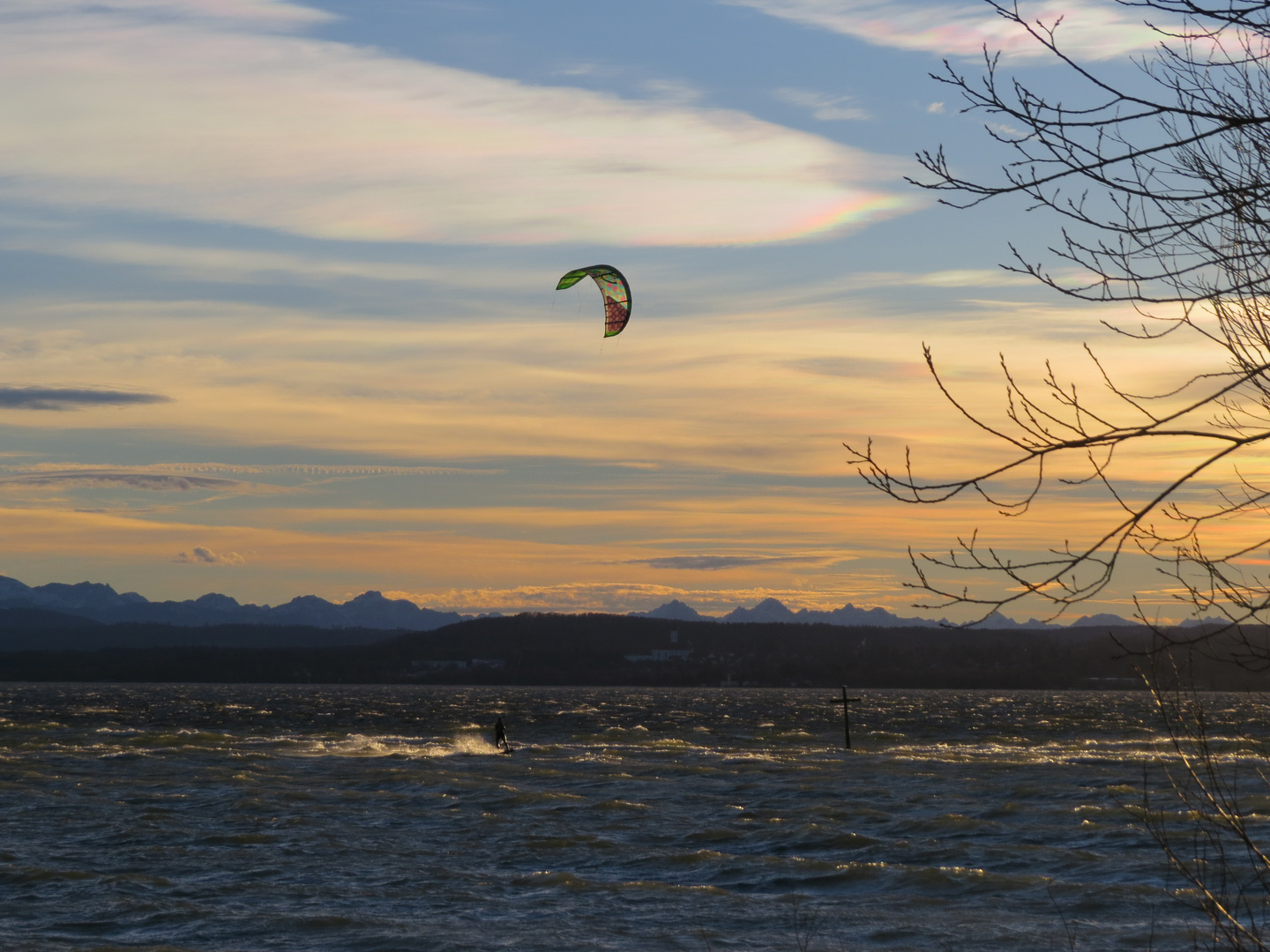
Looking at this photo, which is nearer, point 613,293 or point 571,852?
point 571,852

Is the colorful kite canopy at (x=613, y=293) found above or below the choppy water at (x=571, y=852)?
above

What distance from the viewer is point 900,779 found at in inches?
2164

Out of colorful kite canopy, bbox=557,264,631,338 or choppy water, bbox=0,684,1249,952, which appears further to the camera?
colorful kite canopy, bbox=557,264,631,338

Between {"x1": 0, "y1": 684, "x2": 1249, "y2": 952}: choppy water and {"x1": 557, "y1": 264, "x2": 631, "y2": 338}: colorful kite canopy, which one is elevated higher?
{"x1": 557, "y1": 264, "x2": 631, "y2": 338}: colorful kite canopy

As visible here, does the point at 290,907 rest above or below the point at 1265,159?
below

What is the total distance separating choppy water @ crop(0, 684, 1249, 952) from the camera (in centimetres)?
2427

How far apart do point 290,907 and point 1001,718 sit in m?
118

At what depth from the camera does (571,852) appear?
33969 millimetres

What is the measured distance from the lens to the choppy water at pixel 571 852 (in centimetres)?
2427

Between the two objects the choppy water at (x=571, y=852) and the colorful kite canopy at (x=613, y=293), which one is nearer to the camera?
the choppy water at (x=571, y=852)

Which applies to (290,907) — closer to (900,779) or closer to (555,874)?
(555,874)

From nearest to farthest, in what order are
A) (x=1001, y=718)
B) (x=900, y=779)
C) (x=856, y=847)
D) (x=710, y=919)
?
(x=710, y=919), (x=856, y=847), (x=900, y=779), (x=1001, y=718)

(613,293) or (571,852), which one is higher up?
(613,293)

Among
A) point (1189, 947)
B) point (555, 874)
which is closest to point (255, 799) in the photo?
point (555, 874)
